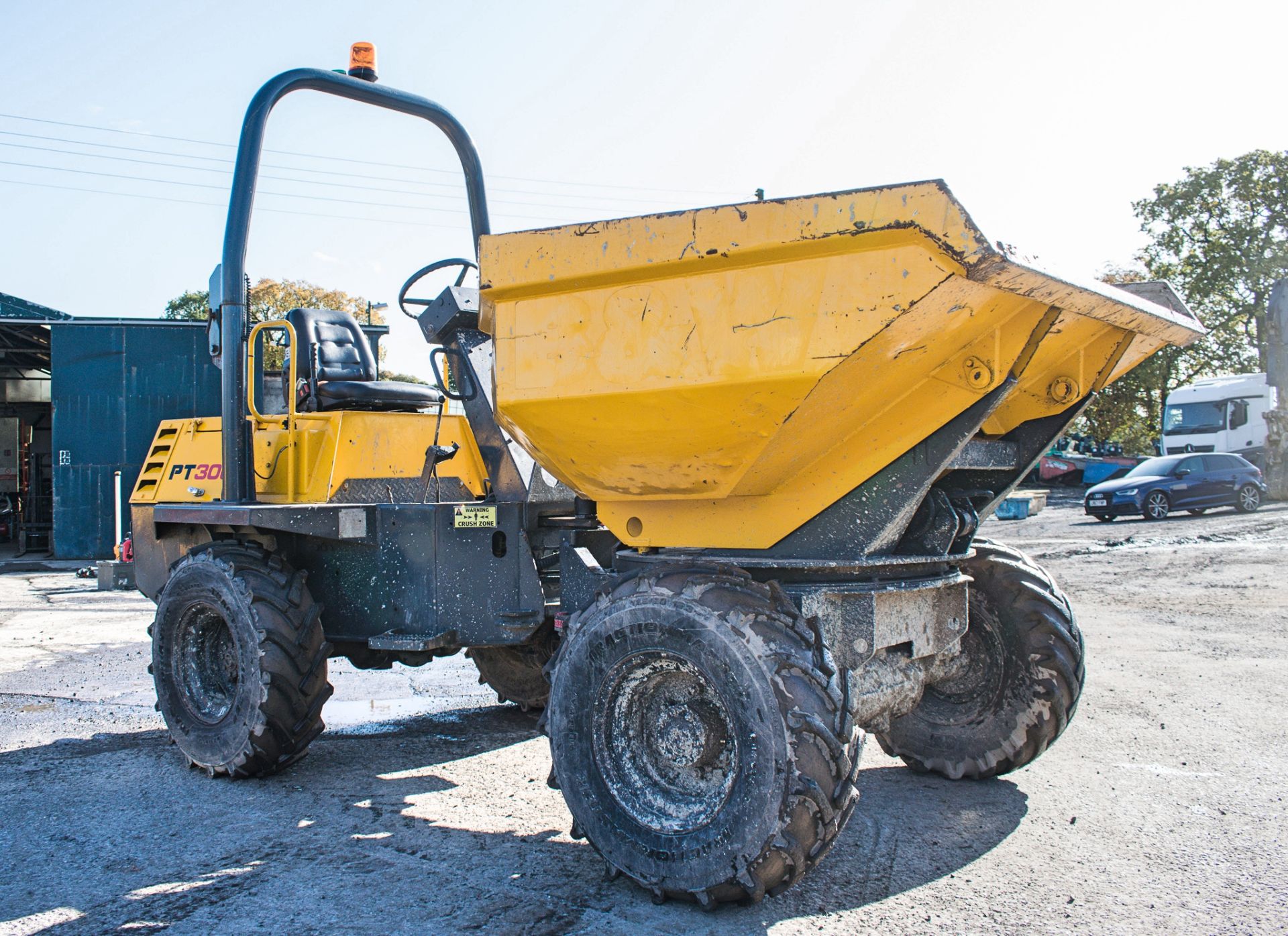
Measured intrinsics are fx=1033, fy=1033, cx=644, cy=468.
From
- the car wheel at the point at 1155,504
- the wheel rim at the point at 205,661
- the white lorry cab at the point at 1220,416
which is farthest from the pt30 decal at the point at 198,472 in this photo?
→ the white lorry cab at the point at 1220,416

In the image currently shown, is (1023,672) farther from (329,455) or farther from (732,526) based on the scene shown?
(329,455)

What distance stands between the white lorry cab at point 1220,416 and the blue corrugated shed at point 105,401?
23.5m

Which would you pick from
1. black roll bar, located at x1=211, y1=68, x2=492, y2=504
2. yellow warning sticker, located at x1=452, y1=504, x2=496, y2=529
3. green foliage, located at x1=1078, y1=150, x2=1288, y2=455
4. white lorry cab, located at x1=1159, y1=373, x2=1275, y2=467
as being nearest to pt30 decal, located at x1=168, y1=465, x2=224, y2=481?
black roll bar, located at x1=211, y1=68, x2=492, y2=504

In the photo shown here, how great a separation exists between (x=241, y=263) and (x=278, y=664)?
6.71 feet

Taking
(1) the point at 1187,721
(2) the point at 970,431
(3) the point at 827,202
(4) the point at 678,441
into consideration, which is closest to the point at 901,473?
(2) the point at 970,431

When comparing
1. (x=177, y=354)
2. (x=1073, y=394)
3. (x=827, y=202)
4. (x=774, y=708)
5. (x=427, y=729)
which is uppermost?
(x=177, y=354)

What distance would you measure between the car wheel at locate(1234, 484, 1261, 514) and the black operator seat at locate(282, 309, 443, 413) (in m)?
Answer: 18.8

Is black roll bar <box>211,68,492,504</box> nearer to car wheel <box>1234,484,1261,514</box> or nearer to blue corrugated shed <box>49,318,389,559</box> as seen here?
blue corrugated shed <box>49,318,389,559</box>

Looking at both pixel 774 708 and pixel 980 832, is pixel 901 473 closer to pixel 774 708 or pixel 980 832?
pixel 774 708

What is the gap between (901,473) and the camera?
3494 millimetres

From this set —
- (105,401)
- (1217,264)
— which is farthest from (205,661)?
(1217,264)

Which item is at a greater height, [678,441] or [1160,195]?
[1160,195]

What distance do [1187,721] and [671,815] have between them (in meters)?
3.55

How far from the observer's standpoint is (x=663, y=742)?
135 inches
